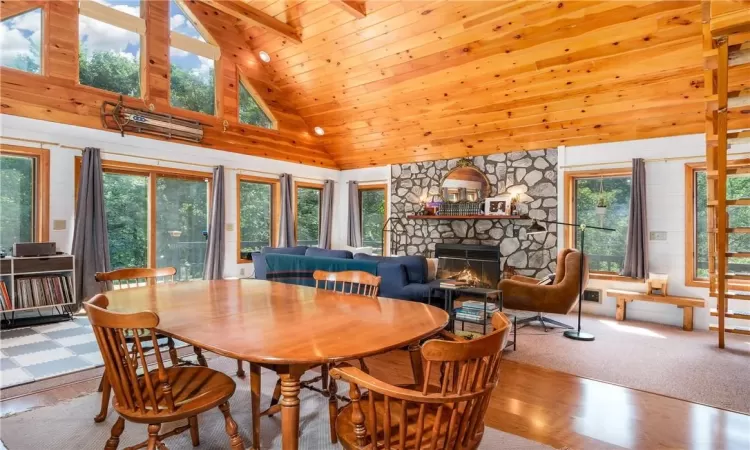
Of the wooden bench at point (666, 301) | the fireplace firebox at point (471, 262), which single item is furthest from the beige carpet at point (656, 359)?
the fireplace firebox at point (471, 262)

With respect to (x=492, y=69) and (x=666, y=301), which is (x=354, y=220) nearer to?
(x=492, y=69)

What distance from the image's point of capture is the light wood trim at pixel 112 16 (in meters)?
5.20

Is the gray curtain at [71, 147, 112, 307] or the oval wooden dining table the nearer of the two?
the oval wooden dining table

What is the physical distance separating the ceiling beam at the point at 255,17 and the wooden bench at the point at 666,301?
542 centimetres

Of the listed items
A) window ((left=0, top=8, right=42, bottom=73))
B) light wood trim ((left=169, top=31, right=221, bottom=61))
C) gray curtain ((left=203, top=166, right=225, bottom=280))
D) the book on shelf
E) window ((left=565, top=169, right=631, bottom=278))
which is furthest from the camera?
gray curtain ((left=203, top=166, right=225, bottom=280))

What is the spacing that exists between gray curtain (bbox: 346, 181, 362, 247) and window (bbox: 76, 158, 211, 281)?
8.87 feet

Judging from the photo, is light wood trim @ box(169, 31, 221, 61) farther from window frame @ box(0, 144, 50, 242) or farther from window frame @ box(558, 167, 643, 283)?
window frame @ box(558, 167, 643, 283)

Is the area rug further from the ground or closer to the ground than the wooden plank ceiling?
closer to the ground

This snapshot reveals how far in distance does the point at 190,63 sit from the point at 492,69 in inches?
174

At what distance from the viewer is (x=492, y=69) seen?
16.3 ft

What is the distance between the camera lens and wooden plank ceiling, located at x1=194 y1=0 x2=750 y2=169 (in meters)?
A: 4.12

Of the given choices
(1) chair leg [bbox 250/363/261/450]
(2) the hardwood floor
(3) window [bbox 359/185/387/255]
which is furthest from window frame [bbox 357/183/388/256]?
(1) chair leg [bbox 250/363/261/450]

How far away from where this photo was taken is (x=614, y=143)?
18.4 ft

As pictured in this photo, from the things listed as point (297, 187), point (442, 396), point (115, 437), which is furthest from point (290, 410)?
point (297, 187)
